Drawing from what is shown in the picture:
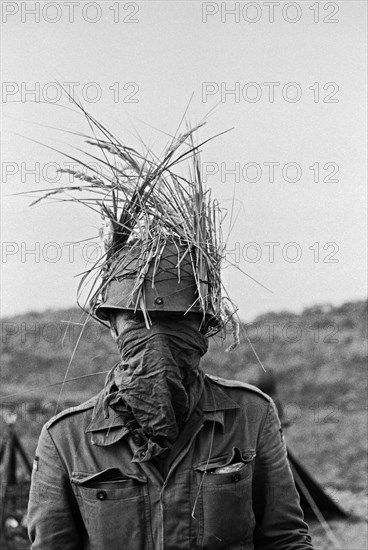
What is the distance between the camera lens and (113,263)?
3.54m

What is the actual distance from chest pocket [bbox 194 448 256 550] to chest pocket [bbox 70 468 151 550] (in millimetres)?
188

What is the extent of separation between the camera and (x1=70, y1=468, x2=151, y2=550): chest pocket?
3334 millimetres

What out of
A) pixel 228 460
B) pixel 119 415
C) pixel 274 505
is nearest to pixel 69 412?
pixel 119 415

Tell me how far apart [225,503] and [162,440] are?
0.30m

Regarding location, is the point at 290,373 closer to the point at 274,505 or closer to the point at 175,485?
the point at 274,505

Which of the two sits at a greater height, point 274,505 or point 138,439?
point 138,439

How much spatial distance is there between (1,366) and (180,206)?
6.69m

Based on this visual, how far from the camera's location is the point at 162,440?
11.1 ft

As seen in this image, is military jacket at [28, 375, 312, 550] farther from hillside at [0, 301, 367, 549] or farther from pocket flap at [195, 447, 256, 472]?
hillside at [0, 301, 367, 549]

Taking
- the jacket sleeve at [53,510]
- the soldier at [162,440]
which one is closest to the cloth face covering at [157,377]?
the soldier at [162,440]

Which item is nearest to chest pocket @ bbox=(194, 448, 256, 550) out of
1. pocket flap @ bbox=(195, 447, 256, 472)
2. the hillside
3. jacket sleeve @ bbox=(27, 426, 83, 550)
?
pocket flap @ bbox=(195, 447, 256, 472)

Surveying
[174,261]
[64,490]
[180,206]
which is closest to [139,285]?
[174,261]

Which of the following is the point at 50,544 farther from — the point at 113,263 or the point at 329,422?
the point at 329,422

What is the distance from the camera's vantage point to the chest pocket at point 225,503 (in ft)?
11.0
